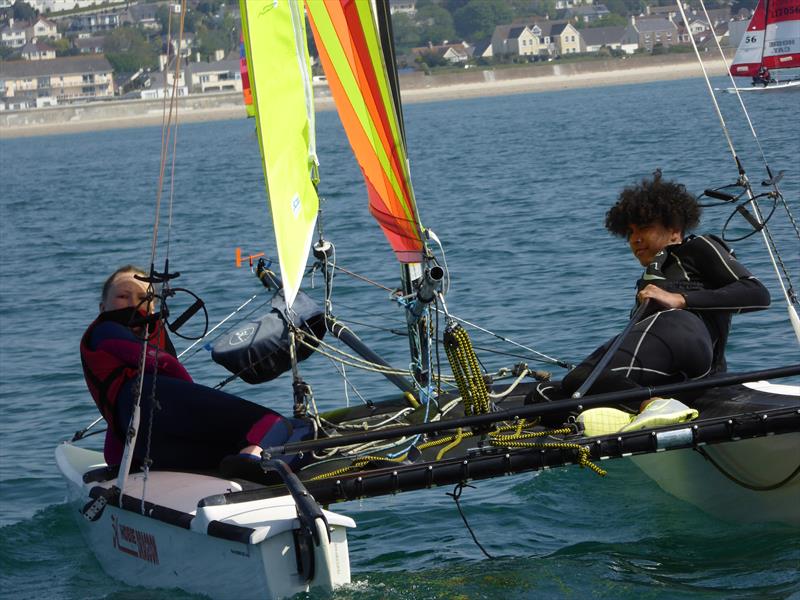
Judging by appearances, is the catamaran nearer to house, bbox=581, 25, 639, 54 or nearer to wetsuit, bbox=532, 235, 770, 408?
wetsuit, bbox=532, 235, 770, 408

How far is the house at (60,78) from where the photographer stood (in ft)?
379

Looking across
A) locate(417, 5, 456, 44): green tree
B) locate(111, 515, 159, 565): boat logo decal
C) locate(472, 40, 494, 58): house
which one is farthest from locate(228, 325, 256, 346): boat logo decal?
locate(417, 5, 456, 44): green tree

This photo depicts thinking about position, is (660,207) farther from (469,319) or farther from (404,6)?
(404,6)

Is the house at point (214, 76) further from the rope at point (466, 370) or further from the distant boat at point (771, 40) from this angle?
the rope at point (466, 370)

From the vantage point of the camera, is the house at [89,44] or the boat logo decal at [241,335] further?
the house at [89,44]

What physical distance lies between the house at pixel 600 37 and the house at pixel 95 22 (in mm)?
70082

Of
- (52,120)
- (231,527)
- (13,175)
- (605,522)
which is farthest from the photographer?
(52,120)

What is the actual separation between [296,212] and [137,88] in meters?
115

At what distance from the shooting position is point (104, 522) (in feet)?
17.3

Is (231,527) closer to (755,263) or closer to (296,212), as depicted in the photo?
(296,212)

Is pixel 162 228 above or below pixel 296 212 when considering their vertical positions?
below

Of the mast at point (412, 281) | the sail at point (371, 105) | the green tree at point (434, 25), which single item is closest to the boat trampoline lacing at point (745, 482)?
the mast at point (412, 281)

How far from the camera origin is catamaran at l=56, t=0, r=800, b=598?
4.54 metres

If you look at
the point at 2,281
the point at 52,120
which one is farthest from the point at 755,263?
the point at 52,120
